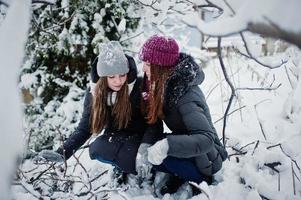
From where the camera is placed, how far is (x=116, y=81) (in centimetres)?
259

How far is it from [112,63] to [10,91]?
156 cm

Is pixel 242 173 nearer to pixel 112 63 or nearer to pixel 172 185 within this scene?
pixel 172 185

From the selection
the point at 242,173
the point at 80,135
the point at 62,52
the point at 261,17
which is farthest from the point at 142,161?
the point at 62,52

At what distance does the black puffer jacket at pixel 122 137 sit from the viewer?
2584mm

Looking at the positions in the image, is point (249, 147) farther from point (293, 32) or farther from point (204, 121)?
point (293, 32)

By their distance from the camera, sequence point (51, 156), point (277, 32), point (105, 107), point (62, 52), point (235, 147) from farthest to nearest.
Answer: point (62, 52)
point (235, 147)
point (105, 107)
point (51, 156)
point (277, 32)

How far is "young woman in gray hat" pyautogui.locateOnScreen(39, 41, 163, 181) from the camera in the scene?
2.56 m

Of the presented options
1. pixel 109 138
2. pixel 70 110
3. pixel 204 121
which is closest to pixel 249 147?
pixel 204 121

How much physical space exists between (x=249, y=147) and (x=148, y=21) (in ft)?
7.46

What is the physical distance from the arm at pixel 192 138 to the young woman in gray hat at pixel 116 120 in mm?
259

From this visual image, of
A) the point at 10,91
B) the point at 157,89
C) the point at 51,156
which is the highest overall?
the point at 10,91

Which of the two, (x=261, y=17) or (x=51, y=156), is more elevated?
(x=261, y=17)

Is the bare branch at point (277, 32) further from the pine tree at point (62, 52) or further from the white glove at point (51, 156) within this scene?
the pine tree at point (62, 52)

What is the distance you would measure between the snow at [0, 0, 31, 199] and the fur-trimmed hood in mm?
1493
